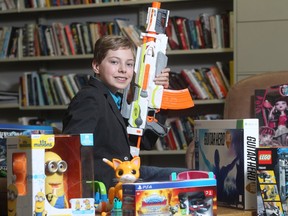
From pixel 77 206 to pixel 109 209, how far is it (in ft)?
0.28

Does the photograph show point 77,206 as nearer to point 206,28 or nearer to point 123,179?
point 123,179

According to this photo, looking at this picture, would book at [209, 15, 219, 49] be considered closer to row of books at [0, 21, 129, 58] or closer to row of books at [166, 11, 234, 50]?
row of books at [166, 11, 234, 50]

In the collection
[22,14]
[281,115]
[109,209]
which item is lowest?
[109,209]

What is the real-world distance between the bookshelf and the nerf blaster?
1757 millimetres

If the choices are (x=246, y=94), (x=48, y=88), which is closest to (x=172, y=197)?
(x=246, y=94)

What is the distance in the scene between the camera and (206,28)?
4.00 m

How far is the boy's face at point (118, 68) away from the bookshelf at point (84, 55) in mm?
1709

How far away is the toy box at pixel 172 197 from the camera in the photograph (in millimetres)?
1390

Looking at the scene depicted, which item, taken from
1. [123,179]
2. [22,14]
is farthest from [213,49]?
[123,179]

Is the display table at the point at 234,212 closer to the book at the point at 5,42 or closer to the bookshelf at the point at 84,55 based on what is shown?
the bookshelf at the point at 84,55

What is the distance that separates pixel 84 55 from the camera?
420 cm

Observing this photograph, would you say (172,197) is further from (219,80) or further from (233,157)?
(219,80)

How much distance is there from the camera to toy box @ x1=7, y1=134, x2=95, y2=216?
4.83ft

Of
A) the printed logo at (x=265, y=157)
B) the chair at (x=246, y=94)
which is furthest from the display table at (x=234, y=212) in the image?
the chair at (x=246, y=94)
